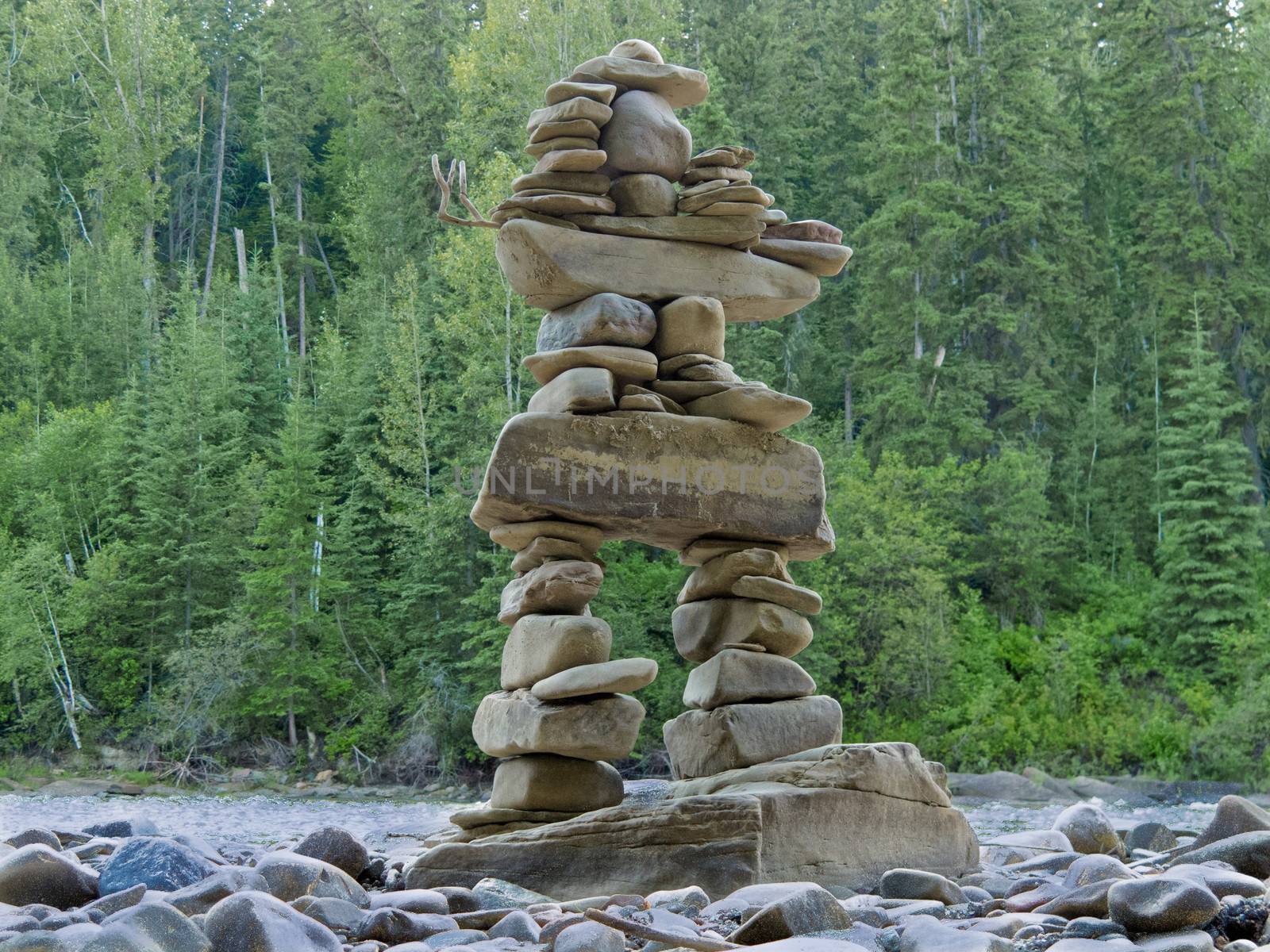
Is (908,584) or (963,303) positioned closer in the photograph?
(908,584)

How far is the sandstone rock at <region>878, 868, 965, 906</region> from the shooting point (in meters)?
5.58

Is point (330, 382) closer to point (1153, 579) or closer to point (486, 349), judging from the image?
point (486, 349)

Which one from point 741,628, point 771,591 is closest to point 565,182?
point 771,591

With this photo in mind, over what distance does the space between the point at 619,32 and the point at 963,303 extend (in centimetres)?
999

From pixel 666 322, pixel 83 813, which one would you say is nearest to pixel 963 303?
pixel 83 813

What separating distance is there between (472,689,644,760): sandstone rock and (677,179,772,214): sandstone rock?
2795 millimetres

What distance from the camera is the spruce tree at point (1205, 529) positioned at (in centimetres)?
2308

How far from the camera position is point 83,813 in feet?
52.4

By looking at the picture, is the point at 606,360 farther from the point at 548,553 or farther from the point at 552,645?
the point at 552,645

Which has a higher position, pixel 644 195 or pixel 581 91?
pixel 581 91

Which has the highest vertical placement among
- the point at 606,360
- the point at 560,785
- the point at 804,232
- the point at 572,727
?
the point at 804,232

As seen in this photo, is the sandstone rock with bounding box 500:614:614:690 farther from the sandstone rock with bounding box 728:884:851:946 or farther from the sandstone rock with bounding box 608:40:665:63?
the sandstone rock with bounding box 608:40:665:63

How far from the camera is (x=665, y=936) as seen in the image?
423 cm

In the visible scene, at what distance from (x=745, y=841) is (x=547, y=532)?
2.01 meters
